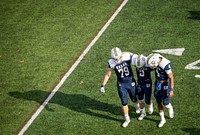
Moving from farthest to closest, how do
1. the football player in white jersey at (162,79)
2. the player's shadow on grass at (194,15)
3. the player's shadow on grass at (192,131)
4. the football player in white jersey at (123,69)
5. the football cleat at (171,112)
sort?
the player's shadow on grass at (194,15) → the football cleat at (171,112) → the player's shadow on grass at (192,131) → the football player in white jersey at (123,69) → the football player in white jersey at (162,79)

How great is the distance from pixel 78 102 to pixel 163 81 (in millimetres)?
3157

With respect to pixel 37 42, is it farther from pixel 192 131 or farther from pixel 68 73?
pixel 192 131

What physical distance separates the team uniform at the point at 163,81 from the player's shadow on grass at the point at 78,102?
62.7 inches

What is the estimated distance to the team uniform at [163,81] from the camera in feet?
27.5

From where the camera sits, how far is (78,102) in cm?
1082

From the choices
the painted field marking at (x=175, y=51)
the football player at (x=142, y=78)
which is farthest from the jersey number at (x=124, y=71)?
the painted field marking at (x=175, y=51)

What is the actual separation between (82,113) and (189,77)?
11.9ft

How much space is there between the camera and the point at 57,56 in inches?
516

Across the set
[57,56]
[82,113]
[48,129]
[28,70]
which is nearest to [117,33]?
[57,56]

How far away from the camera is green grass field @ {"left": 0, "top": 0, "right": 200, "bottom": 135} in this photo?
9930 mm

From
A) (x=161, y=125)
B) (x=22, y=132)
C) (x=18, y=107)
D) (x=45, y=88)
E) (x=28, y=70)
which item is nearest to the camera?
(x=161, y=125)

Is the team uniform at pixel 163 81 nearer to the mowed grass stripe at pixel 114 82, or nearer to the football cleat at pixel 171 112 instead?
the football cleat at pixel 171 112

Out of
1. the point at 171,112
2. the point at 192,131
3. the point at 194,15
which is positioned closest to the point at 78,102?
the point at 171,112

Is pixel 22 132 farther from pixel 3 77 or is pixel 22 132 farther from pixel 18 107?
pixel 3 77
